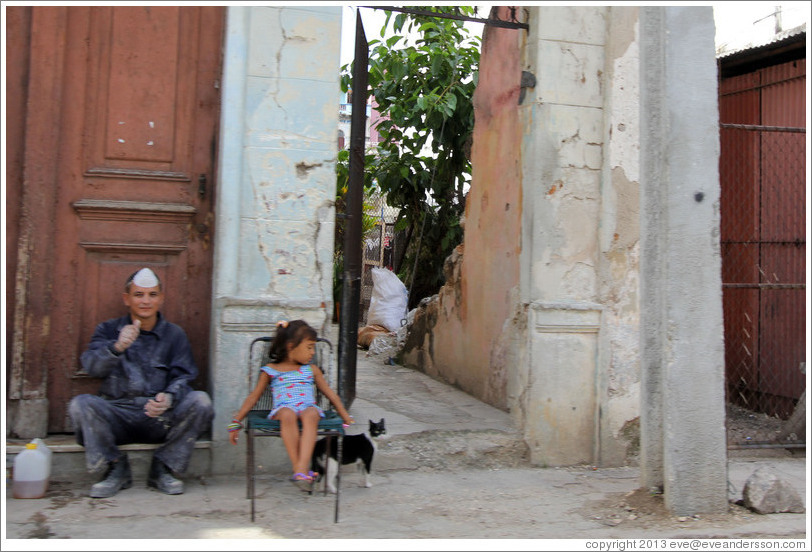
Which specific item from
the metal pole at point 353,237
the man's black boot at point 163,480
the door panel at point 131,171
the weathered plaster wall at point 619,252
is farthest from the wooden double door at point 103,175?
the weathered plaster wall at point 619,252

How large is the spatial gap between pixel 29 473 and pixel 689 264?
3.73 meters

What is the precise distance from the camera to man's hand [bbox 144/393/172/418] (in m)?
4.27

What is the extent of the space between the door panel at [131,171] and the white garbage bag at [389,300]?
15.4 feet

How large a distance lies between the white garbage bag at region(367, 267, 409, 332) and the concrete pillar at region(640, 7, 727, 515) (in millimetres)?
5516

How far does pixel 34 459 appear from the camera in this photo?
409cm

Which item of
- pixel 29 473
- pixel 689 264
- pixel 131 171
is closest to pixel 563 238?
pixel 689 264

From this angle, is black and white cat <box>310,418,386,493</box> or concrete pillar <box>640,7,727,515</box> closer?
concrete pillar <box>640,7,727,515</box>

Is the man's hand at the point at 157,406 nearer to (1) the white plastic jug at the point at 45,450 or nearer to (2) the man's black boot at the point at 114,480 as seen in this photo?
(2) the man's black boot at the point at 114,480

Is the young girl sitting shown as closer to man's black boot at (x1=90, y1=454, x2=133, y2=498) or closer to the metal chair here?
the metal chair

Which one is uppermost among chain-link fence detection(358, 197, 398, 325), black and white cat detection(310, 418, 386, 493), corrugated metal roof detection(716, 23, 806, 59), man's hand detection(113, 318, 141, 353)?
corrugated metal roof detection(716, 23, 806, 59)

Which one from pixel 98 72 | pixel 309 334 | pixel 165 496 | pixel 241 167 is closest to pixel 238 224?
pixel 241 167

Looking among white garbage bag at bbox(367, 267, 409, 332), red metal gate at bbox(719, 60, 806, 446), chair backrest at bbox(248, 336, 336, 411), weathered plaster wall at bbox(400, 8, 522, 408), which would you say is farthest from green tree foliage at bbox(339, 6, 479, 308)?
chair backrest at bbox(248, 336, 336, 411)

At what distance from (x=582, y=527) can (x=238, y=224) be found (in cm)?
265

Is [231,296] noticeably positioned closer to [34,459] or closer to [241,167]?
[241,167]
